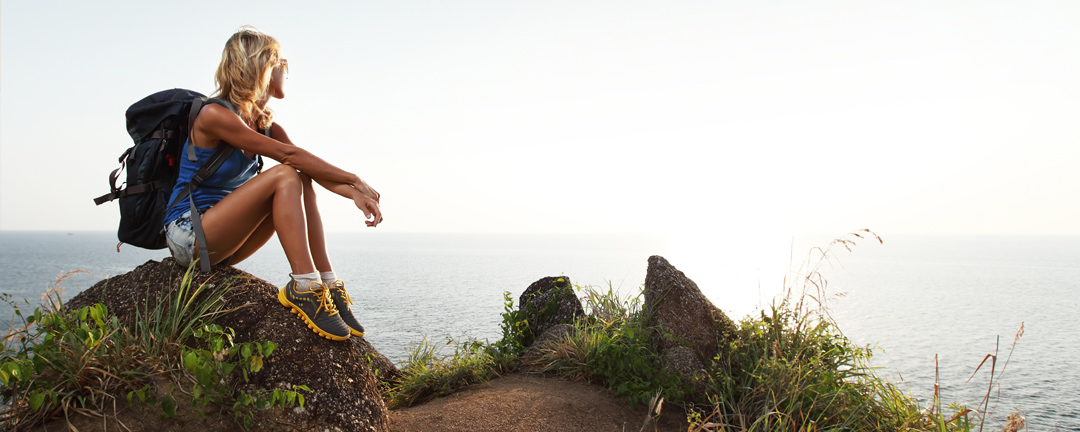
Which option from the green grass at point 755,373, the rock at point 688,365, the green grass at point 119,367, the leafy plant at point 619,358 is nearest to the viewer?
the green grass at point 119,367

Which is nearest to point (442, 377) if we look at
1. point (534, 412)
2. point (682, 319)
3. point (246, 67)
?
point (534, 412)

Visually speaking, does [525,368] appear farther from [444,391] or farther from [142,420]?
[142,420]

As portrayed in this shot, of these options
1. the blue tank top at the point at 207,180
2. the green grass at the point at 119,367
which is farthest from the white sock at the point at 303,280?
the blue tank top at the point at 207,180

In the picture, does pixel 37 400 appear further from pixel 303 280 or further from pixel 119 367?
pixel 303 280

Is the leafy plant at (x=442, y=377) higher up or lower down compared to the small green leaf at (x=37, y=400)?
lower down

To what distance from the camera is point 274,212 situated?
3996 millimetres

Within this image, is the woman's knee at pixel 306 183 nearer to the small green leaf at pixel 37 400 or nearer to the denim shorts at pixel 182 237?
the denim shorts at pixel 182 237

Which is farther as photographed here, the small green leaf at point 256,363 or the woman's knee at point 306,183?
the woman's knee at point 306,183

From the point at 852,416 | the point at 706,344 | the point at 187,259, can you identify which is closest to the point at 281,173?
the point at 187,259

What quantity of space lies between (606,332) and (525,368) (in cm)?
86

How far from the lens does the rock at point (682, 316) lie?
17.1 ft

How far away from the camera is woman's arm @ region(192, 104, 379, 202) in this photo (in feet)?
12.9

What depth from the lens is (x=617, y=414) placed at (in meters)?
Result: 4.41

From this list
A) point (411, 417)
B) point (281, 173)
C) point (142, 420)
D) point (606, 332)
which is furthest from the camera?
point (606, 332)
